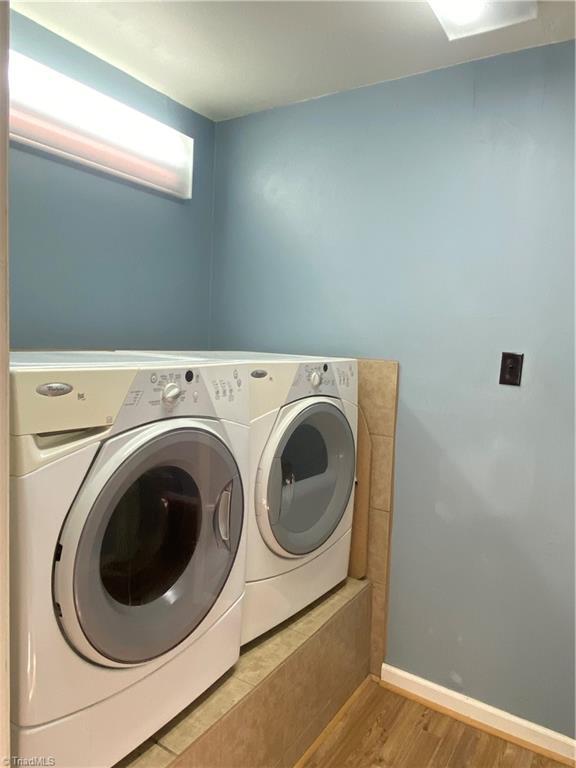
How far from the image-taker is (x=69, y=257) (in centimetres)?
182

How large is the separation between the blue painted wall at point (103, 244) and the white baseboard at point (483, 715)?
5.19 feet

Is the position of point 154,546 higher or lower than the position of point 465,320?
lower

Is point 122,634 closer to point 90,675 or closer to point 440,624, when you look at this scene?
point 90,675

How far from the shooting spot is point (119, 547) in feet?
3.82

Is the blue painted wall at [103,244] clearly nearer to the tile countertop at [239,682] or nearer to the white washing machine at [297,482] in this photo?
the white washing machine at [297,482]

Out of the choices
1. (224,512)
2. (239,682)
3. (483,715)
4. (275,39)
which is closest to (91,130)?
(275,39)

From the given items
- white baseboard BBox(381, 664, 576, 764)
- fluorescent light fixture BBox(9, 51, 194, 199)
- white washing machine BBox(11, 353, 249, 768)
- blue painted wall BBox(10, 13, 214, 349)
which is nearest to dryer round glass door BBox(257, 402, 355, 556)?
white washing machine BBox(11, 353, 249, 768)

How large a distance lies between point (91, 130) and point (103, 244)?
375mm

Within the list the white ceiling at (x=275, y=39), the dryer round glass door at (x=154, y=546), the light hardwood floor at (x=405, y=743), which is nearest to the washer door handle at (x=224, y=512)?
the dryer round glass door at (x=154, y=546)

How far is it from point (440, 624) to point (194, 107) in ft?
7.39

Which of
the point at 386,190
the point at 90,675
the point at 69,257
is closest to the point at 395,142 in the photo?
the point at 386,190

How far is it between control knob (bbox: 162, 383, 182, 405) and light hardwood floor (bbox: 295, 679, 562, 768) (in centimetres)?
120

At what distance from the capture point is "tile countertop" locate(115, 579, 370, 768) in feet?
3.75

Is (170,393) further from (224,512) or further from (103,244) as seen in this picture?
(103,244)
